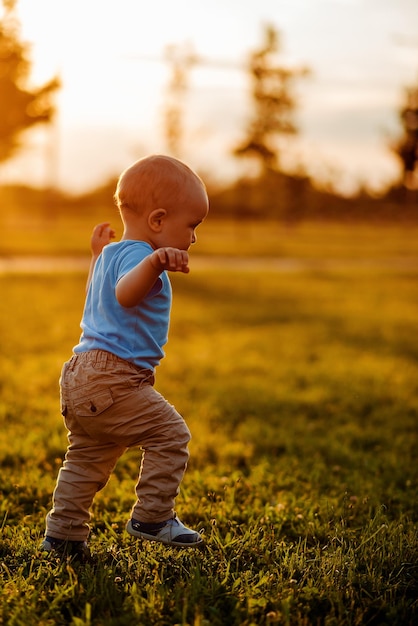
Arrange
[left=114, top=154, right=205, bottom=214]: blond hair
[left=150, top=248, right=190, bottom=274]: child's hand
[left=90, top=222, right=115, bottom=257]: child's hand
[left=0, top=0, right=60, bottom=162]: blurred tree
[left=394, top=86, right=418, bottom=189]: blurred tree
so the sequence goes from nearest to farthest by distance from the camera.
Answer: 1. [left=150, top=248, right=190, bottom=274]: child's hand
2. [left=114, top=154, right=205, bottom=214]: blond hair
3. [left=90, top=222, right=115, bottom=257]: child's hand
4. [left=0, top=0, right=60, bottom=162]: blurred tree
5. [left=394, top=86, right=418, bottom=189]: blurred tree

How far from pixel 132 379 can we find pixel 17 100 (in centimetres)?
2433

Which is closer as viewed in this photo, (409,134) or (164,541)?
(164,541)

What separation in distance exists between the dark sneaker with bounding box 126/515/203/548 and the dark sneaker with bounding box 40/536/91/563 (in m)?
0.18

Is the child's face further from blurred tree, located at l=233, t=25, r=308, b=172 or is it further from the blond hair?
blurred tree, located at l=233, t=25, r=308, b=172

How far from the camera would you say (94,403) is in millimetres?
2920

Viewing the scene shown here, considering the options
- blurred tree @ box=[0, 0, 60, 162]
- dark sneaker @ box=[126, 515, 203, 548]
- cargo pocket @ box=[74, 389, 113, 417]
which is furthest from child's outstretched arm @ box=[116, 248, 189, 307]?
blurred tree @ box=[0, 0, 60, 162]

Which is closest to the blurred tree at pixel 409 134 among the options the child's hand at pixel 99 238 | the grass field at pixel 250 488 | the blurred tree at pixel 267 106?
the blurred tree at pixel 267 106

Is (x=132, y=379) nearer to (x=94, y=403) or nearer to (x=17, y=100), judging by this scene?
(x=94, y=403)

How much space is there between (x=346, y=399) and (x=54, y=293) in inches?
314

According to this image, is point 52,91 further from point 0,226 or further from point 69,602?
point 69,602

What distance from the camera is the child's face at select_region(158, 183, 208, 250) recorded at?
2.87 m

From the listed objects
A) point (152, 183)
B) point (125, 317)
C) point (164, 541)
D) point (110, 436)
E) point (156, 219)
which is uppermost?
point (152, 183)

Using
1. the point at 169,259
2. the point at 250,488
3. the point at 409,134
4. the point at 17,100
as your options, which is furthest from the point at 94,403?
the point at 409,134

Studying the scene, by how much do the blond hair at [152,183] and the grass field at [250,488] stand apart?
4.15 feet
